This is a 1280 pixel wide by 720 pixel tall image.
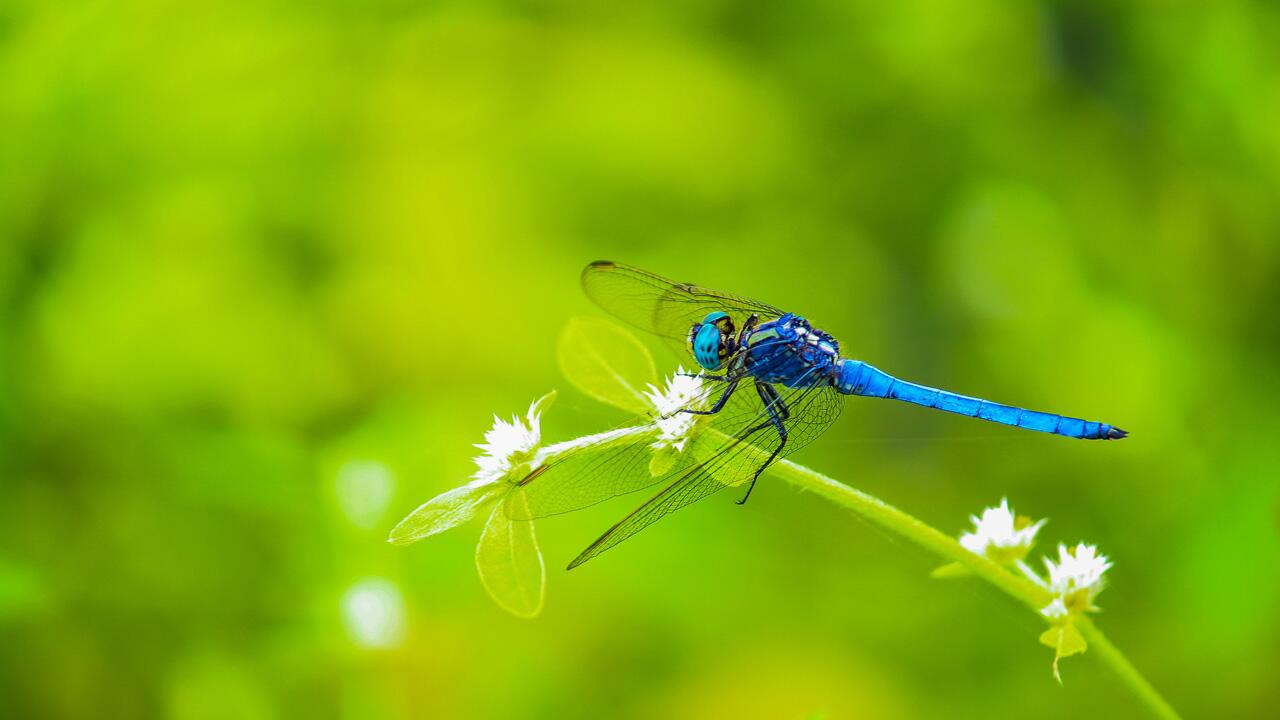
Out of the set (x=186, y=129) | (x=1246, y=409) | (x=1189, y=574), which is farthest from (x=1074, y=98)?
(x=186, y=129)

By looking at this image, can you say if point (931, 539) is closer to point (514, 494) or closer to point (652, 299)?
point (514, 494)

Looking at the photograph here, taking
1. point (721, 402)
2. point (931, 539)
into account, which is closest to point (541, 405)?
point (721, 402)

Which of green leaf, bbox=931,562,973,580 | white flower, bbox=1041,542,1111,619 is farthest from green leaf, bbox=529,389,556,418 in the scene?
white flower, bbox=1041,542,1111,619

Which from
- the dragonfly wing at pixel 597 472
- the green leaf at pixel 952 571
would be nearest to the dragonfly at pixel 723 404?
the dragonfly wing at pixel 597 472

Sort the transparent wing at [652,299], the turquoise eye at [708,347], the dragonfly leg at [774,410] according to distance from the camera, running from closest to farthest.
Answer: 1. the dragonfly leg at [774,410]
2. the turquoise eye at [708,347]
3. the transparent wing at [652,299]

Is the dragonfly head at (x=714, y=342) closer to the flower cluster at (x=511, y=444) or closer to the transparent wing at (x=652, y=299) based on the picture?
the transparent wing at (x=652, y=299)
